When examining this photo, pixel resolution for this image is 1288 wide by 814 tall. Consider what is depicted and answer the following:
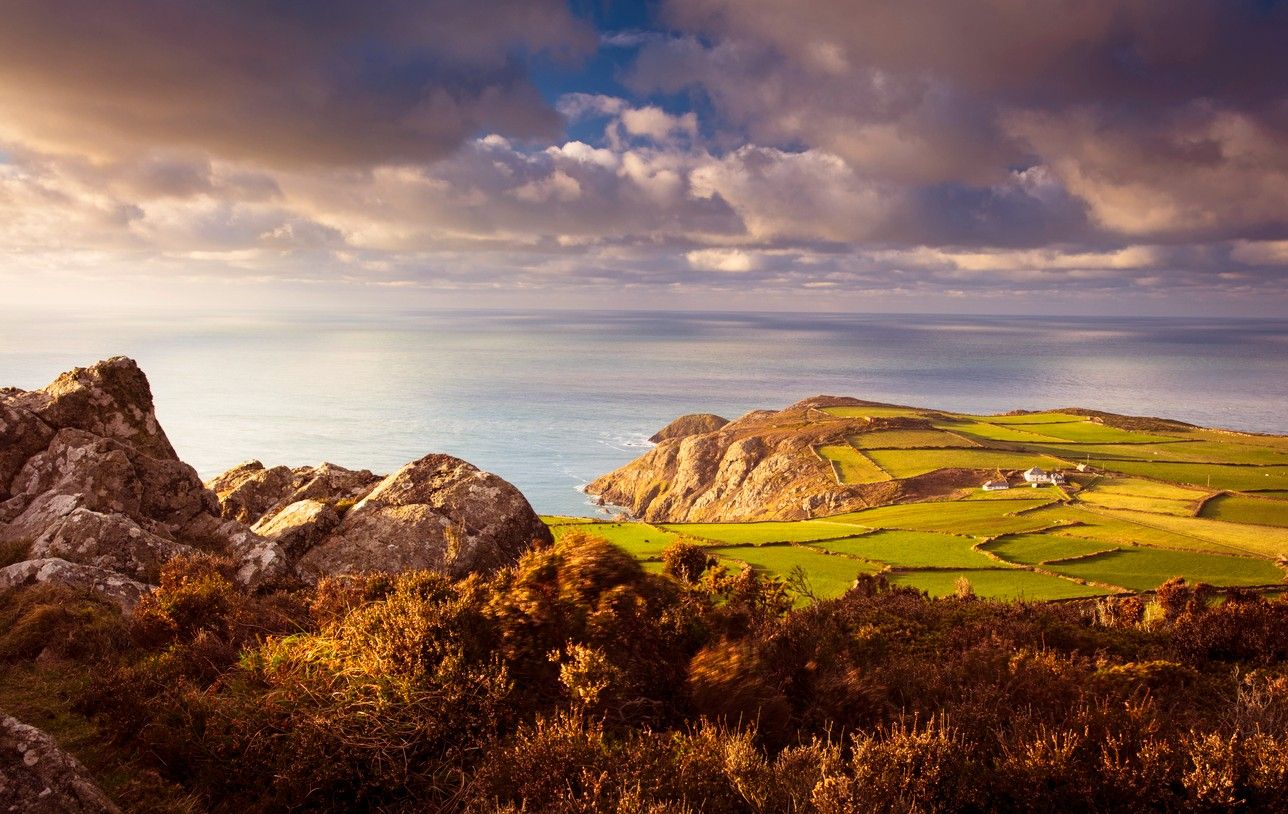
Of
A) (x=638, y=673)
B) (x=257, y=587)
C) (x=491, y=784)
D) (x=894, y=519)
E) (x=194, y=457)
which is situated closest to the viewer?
(x=491, y=784)

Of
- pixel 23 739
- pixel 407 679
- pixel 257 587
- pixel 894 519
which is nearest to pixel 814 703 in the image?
pixel 407 679

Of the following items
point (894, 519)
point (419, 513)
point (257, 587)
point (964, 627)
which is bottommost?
point (894, 519)

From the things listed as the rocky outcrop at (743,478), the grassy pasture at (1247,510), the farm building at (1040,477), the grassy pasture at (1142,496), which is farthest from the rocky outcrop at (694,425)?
the grassy pasture at (1247,510)

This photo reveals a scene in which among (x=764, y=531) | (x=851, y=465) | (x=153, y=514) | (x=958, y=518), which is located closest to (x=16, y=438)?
(x=153, y=514)

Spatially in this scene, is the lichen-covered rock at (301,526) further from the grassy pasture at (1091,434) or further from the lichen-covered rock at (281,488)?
the grassy pasture at (1091,434)

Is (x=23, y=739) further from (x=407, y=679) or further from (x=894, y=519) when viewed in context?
(x=894, y=519)

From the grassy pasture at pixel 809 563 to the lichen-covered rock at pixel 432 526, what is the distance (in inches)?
761

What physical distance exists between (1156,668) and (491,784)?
11.4 m

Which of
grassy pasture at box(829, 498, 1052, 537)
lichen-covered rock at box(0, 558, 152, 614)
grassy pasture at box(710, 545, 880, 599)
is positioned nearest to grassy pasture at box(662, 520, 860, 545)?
grassy pasture at box(710, 545, 880, 599)

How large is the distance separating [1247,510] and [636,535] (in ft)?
157

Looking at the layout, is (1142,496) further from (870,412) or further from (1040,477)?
(870,412)

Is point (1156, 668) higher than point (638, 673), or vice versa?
point (638, 673)

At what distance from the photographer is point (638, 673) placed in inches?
362

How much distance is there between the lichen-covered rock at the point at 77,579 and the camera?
11578 mm
